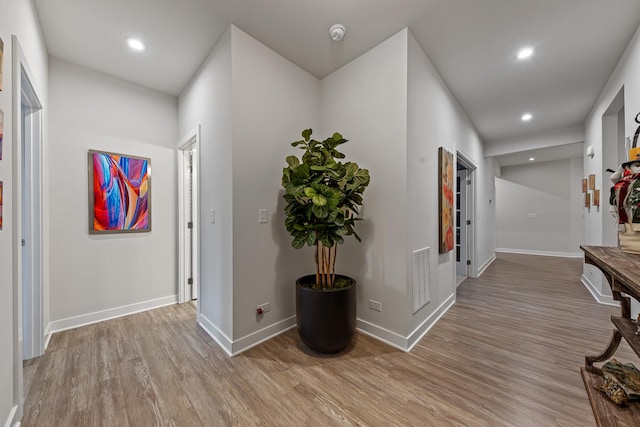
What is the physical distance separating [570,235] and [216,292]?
8.50 meters

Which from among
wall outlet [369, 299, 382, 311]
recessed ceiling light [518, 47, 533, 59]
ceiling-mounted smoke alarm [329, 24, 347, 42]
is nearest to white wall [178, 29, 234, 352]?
ceiling-mounted smoke alarm [329, 24, 347, 42]

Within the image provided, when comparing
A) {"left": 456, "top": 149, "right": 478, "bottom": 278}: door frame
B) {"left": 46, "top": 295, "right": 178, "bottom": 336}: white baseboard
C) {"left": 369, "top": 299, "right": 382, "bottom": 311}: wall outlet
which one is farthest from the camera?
{"left": 456, "top": 149, "right": 478, "bottom": 278}: door frame

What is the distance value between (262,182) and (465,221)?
3.82 metres

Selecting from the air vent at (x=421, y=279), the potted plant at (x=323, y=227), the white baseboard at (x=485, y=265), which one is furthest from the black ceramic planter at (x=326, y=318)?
the white baseboard at (x=485, y=265)

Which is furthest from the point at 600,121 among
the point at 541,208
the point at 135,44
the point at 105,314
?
the point at 105,314

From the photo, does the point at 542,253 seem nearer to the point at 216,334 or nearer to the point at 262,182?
the point at 262,182

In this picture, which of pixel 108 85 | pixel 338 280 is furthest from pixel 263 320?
pixel 108 85

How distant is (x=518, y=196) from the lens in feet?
23.9

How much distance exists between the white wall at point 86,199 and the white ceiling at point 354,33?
271mm

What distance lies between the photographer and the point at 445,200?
9.80 ft

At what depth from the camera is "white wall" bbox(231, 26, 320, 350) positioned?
212cm

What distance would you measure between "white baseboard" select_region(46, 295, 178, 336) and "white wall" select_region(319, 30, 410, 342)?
2188 millimetres

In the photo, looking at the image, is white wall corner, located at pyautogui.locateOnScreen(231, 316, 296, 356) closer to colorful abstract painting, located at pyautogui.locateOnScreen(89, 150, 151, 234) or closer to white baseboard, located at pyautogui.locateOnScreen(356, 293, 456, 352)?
white baseboard, located at pyautogui.locateOnScreen(356, 293, 456, 352)

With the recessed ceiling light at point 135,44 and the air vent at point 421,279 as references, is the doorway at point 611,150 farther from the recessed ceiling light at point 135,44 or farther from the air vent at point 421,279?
the recessed ceiling light at point 135,44
